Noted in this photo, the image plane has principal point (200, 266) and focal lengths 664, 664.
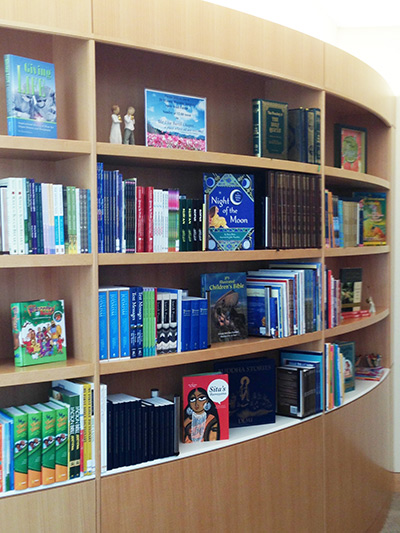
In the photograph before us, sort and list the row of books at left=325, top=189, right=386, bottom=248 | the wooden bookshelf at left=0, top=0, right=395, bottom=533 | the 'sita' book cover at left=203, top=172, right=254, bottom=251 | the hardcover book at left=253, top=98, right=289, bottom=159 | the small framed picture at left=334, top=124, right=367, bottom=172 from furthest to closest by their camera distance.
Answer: the small framed picture at left=334, top=124, right=367, bottom=172
the row of books at left=325, top=189, right=386, bottom=248
the hardcover book at left=253, top=98, right=289, bottom=159
the 'sita' book cover at left=203, top=172, right=254, bottom=251
the wooden bookshelf at left=0, top=0, right=395, bottom=533

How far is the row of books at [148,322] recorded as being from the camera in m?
2.25

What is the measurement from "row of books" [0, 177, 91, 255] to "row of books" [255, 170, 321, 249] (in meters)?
0.88

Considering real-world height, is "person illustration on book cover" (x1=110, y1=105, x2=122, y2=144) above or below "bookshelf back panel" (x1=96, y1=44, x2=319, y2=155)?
below

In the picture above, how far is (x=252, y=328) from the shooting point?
9.39 feet

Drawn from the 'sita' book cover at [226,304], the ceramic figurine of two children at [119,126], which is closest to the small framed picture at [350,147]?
the 'sita' book cover at [226,304]

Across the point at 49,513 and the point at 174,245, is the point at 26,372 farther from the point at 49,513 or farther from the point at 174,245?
the point at 174,245

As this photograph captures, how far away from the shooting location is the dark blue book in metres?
2.77

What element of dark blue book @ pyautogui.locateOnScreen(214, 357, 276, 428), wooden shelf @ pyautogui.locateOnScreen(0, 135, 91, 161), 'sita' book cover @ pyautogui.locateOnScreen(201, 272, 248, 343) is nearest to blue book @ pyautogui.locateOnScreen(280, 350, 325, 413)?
dark blue book @ pyautogui.locateOnScreen(214, 357, 276, 428)

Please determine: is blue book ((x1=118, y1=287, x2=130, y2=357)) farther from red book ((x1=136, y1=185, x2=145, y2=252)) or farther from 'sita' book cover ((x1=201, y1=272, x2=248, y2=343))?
'sita' book cover ((x1=201, y1=272, x2=248, y2=343))

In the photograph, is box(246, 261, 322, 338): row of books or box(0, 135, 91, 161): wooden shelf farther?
box(246, 261, 322, 338): row of books

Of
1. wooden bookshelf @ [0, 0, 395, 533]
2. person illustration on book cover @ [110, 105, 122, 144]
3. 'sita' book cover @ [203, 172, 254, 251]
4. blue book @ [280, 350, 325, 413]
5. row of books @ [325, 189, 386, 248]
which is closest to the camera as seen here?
wooden bookshelf @ [0, 0, 395, 533]

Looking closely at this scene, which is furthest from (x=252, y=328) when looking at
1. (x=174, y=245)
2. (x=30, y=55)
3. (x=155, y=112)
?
(x=30, y=55)

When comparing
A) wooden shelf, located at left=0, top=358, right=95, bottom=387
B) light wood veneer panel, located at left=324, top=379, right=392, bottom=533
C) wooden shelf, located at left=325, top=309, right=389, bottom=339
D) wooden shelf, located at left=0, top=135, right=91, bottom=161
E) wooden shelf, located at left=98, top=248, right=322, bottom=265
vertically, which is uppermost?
wooden shelf, located at left=0, top=135, right=91, bottom=161

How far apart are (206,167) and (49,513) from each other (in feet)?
4.69
